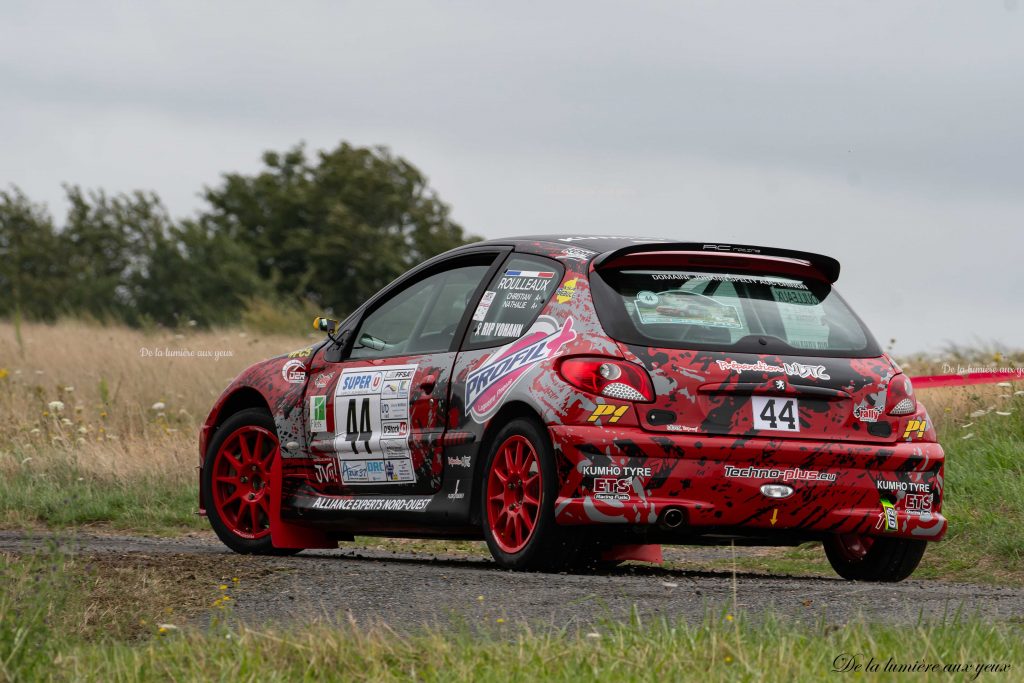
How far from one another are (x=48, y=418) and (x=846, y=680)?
12.1 meters

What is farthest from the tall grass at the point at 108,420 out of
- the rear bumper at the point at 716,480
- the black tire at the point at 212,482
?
the rear bumper at the point at 716,480

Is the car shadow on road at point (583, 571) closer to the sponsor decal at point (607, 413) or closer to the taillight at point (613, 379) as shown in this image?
the sponsor decal at point (607, 413)

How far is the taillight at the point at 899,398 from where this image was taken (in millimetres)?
7727

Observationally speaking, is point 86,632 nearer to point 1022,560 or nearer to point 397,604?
point 397,604

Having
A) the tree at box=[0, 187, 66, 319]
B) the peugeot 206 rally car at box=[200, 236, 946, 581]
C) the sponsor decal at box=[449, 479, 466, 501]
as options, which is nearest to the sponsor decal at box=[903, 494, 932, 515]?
the peugeot 206 rally car at box=[200, 236, 946, 581]

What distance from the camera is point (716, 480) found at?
732 centimetres

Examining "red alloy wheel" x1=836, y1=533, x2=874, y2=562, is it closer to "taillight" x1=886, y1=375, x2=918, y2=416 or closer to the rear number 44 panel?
"taillight" x1=886, y1=375, x2=918, y2=416

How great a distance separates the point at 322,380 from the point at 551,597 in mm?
3303

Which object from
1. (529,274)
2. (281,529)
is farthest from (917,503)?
(281,529)

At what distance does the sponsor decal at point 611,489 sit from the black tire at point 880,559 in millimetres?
1600

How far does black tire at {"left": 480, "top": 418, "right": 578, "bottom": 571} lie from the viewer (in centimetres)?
738

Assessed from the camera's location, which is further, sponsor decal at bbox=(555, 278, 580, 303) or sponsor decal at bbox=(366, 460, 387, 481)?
sponsor decal at bbox=(366, 460, 387, 481)

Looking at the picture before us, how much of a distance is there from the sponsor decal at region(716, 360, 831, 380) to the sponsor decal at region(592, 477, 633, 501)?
0.68 metres

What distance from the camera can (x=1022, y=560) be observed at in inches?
367
